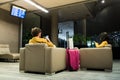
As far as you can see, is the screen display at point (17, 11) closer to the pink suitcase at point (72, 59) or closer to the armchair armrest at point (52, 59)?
the pink suitcase at point (72, 59)

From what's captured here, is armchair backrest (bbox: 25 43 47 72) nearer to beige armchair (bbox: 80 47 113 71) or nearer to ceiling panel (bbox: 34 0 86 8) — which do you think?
beige armchair (bbox: 80 47 113 71)

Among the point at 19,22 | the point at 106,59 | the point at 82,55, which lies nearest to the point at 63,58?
the point at 82,55

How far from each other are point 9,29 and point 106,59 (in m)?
6.83

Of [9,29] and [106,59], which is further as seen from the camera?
[9,29]

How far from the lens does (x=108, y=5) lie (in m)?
12.6

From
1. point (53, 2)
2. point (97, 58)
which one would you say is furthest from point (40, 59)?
point (53, 2)

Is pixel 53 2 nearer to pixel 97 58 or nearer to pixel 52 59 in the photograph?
pixel 97 58

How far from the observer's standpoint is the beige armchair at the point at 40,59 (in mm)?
3898

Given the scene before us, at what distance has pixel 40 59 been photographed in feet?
13.1

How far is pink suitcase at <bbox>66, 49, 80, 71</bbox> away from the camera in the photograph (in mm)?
4750

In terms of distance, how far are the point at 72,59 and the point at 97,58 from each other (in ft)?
2.27

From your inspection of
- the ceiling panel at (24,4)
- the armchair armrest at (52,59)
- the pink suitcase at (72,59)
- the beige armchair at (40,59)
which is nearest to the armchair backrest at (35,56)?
the beige armchair at (40,59)

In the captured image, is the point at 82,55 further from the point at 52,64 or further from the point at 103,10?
the point at 103,10

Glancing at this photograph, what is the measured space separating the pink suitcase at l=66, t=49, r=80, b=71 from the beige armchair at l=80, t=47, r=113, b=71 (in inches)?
8.7
